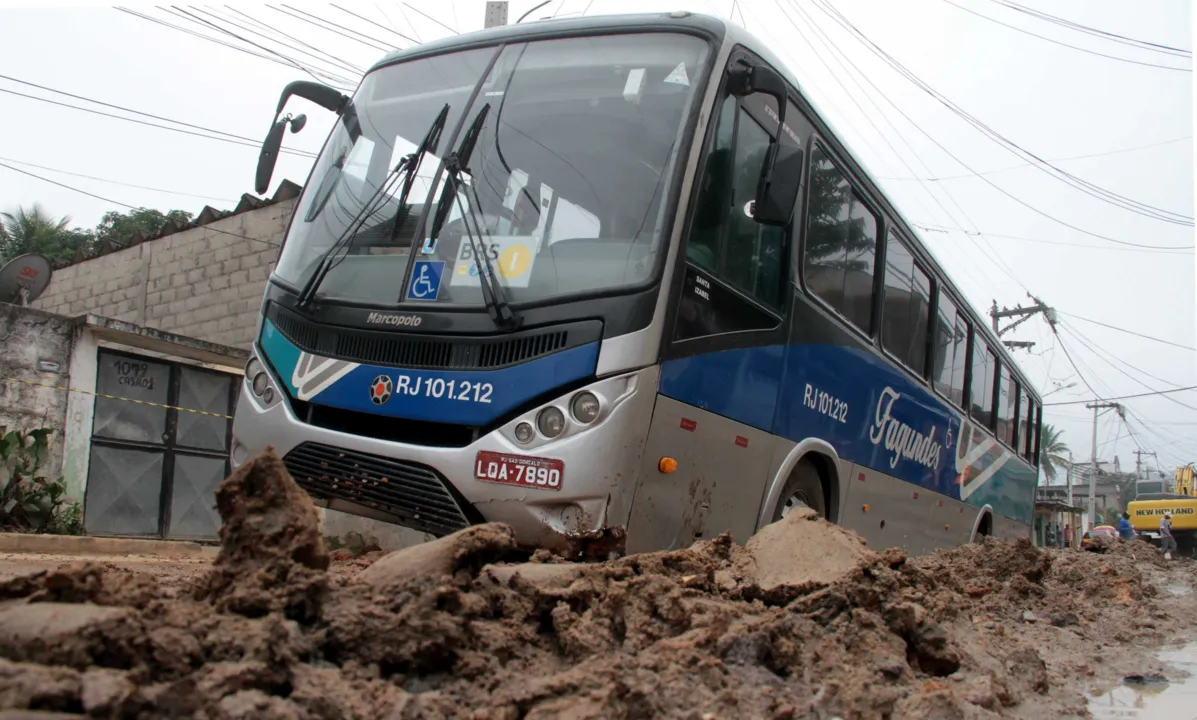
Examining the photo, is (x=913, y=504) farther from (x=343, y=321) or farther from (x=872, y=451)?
(x=343, y=321)

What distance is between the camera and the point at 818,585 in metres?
3.54

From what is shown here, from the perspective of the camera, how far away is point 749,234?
17.0 ft

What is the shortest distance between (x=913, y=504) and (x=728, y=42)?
504cm

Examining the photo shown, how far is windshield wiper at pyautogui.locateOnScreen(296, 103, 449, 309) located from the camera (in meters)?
5.02

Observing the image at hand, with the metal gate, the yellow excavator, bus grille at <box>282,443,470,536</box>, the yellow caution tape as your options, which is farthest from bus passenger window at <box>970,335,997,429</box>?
the yellow excavator

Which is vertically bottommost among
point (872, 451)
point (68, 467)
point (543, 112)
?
point (68, 467)

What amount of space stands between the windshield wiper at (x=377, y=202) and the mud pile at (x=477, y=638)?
81.7 inches

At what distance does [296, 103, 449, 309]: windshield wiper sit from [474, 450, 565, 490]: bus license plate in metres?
1.44

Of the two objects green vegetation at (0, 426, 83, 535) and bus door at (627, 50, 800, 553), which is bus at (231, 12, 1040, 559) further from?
green vegetation at (0, 426, 83, 535)

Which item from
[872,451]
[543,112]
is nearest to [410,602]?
[543,112]

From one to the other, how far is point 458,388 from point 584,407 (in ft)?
1.96

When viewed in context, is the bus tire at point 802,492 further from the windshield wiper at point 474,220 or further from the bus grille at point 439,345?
the windshield wiper at point 474,220

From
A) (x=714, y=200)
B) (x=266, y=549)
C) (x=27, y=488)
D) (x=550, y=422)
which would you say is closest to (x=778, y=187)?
(x=714, y=200)

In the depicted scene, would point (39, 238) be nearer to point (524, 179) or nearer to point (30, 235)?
point (30, 235)
